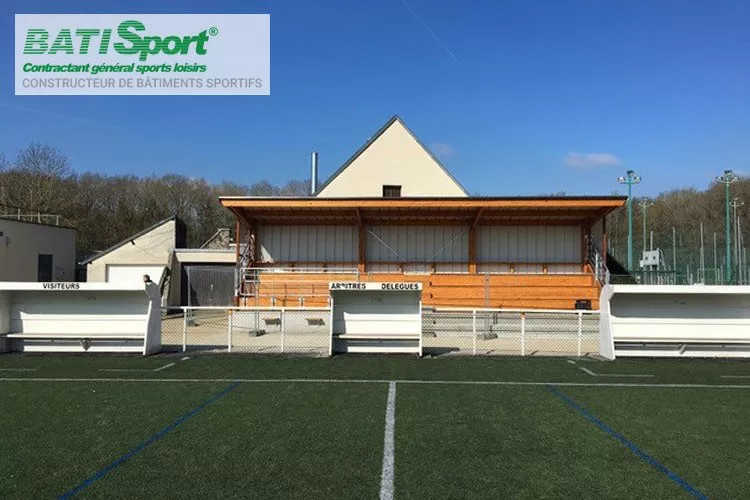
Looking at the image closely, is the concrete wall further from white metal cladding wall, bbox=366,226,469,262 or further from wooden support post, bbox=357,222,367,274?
white metal cladding wall, bbox=366,226,469,262

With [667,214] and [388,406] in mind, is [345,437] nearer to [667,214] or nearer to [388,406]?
[388,406]

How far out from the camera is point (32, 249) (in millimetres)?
27859

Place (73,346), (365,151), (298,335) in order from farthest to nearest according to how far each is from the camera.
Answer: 1. (365,151)
2. (298,335)
3. (73,346)

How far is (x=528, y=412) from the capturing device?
761 cm

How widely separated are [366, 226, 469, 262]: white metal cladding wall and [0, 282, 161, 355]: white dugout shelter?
16.0 metres

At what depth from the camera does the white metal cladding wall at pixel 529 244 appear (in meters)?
27.9

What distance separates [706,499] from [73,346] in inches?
521

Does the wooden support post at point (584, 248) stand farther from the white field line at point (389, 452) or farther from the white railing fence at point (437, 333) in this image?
the white field line at point (389, 452)

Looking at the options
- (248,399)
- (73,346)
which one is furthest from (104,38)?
(248,399)

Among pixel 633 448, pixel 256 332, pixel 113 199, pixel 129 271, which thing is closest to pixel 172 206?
pixel 113 199

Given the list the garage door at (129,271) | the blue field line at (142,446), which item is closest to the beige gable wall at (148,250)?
the garage door at (129,271)

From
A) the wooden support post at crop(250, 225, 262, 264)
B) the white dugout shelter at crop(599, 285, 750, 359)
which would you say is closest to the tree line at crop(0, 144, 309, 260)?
the wooden support post at crop(250, 225, 262, 264)

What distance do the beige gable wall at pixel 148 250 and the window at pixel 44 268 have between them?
2.71 m

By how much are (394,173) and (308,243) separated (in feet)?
25.7
